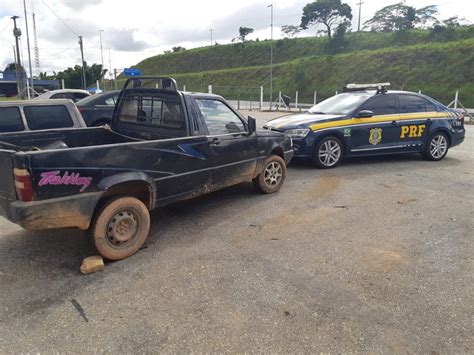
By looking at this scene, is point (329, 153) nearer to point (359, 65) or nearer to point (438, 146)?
point (438, 146)

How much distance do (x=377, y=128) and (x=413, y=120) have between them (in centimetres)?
104

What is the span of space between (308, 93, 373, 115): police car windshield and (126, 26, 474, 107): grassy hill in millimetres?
25634


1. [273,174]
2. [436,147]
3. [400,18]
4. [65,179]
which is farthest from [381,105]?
[400,18]

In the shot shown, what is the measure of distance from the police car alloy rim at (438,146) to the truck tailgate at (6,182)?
28.1ft

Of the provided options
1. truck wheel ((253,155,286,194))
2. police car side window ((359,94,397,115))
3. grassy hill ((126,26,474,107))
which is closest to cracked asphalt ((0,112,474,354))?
truck wheel ((253,155,286,194))

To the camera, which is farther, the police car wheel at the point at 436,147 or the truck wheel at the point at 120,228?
the police car wheel at the point at 436,147

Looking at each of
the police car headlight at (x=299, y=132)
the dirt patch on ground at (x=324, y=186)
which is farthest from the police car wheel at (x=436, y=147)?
the police car headlight at (x=299, y=132)

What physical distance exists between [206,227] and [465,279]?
2779 mm

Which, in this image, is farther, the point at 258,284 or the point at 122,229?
the point at 122,229

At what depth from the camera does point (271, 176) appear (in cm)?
621

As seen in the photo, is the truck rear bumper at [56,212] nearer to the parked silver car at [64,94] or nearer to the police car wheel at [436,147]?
the police car wheel at [436,147]

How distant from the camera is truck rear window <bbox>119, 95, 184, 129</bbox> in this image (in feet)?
15.9

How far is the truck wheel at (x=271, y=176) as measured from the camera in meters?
6.09

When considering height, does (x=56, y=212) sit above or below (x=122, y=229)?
above
